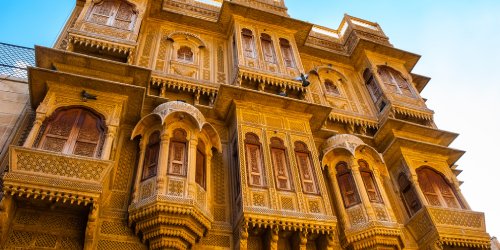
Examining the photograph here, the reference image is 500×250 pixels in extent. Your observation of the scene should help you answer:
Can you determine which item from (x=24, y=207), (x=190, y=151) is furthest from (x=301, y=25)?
(x=24, y=207)

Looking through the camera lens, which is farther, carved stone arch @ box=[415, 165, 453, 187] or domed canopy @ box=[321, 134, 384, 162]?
carved stone arch @ box=[415, 165, 453, 187]

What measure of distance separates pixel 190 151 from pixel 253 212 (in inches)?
78.4

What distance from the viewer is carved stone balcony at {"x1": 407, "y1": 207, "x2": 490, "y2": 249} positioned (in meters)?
8.55

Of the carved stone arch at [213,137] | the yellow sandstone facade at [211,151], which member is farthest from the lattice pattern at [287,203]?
the carved stone arch at [213,137]

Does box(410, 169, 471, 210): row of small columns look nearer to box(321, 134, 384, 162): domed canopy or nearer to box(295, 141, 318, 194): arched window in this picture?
box(321, 134, 384, 162): domed canopy

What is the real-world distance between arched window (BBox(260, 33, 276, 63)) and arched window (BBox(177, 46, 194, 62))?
8.14 ft

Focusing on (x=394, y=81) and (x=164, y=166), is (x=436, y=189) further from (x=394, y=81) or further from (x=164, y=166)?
(x=164, y=166)

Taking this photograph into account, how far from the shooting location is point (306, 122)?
10227 mm

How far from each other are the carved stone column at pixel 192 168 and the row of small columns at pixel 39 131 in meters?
1.62

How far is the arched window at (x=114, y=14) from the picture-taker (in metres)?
10.9

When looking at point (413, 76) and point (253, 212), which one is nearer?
point (253, 212)

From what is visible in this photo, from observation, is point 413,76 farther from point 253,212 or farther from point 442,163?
point 253,212

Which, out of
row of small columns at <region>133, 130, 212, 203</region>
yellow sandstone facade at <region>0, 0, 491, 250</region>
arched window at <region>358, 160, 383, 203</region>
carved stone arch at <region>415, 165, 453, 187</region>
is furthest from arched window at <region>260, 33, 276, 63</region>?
carved stone arch at <region>415, 165, 453, 187</region>

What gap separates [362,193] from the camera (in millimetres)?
8914
